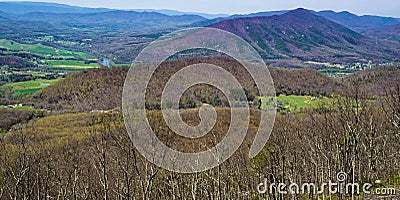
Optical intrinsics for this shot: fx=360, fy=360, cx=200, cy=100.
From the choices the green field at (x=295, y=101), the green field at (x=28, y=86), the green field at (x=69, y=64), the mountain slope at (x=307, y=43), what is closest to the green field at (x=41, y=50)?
the green field at (x=69, y=64)

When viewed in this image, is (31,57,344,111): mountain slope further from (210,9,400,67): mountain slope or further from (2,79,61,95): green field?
(210,9,400,67): mountain slope

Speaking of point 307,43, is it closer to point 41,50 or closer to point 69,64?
point 69,64

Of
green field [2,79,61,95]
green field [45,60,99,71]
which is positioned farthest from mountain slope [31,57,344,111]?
green field [45,60,99,71]

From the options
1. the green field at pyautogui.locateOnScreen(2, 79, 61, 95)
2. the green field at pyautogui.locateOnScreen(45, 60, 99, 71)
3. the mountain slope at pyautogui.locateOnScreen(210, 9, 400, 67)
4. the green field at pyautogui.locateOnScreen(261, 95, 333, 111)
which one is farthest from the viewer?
the mountain slope at pyautogui.locateOnScreen(210, 9, 400, 67)

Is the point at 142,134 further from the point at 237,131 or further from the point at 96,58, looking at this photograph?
the point at 96,58

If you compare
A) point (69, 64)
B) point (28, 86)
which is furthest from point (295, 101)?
point (69, 64)

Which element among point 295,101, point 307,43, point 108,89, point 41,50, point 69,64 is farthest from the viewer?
point 307,43
